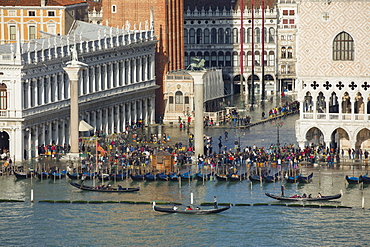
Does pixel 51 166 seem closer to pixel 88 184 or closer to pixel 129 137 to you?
pixel 88 184

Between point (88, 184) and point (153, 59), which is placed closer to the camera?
point (88, 184)

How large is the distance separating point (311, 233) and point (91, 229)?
16838 mm

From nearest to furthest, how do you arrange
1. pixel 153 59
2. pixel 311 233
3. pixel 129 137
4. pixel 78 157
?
pixel 311 233 < pixel 78 157 < pixel 129 137 < pixel 153 59

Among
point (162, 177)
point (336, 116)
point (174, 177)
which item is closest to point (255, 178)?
point (174, 177)

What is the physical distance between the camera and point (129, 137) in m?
173

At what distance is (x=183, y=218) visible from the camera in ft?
433

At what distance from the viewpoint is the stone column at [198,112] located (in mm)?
153500

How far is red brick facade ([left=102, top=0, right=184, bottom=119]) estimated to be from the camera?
630 ft

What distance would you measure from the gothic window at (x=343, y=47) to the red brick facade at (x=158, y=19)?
40.2 meters

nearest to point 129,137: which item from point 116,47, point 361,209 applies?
point 116,47

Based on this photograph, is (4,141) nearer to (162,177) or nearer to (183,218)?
(162,177)

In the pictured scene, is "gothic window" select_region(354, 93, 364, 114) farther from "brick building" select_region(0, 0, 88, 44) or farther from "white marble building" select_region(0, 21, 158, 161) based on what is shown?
"brick building" select_region(0, 0, 88, 44)

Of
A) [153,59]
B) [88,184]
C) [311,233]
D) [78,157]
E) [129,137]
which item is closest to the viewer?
[311,233]

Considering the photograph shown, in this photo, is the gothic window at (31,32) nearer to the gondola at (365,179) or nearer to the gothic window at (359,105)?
the gothic window at (359,105)
